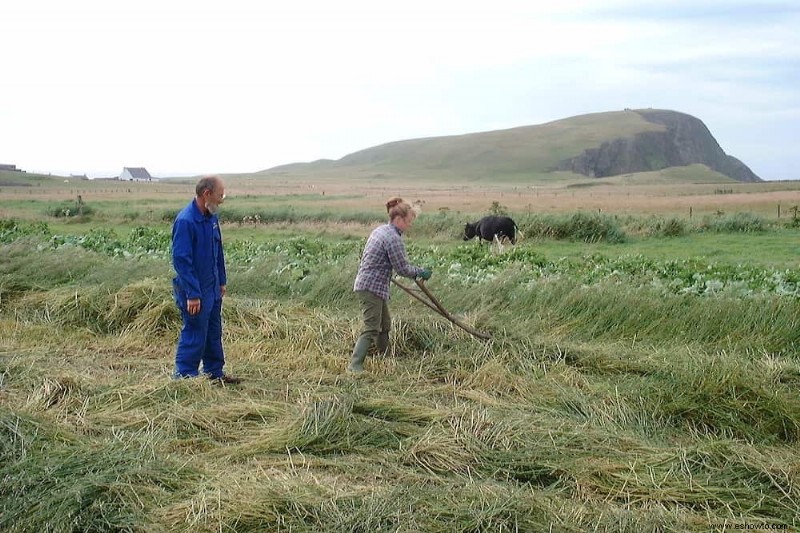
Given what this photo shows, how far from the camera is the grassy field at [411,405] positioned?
4.02m

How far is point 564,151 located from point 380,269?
135779mm

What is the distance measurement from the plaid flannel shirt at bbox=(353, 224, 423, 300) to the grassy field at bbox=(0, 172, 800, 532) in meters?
0.77

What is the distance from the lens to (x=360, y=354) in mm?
7168

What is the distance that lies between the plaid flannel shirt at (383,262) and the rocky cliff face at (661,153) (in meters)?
125

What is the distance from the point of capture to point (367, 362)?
7398 millimetres

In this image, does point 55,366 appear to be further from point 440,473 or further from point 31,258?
point 31,258

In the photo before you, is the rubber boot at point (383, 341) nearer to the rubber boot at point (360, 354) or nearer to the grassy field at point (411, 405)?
the grassy field at point (411, 405)

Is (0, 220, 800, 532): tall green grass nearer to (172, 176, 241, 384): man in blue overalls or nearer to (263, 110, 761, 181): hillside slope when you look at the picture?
(172, 176, 241, 384): man in blue overalls

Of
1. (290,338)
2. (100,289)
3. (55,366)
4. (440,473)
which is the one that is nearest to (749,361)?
(440,473)

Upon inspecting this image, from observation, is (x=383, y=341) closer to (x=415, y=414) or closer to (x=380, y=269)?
(x=380, y=269)

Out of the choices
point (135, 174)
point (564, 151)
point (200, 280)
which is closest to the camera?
point (200, 280)

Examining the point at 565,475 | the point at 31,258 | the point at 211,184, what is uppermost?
the point at 211,184

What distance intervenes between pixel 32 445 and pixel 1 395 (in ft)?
4.88

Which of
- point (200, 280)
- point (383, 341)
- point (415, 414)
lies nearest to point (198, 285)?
point (200, 280)
